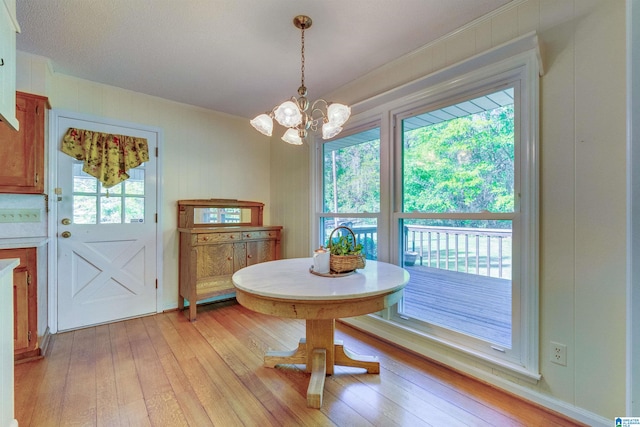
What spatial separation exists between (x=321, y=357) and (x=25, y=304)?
7.38 feet

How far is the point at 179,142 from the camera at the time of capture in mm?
3275

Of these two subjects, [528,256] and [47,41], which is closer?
[528,256]

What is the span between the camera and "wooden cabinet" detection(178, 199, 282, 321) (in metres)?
2.94

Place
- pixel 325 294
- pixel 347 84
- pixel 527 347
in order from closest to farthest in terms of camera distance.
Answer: pixel 325 294 < pixel 527 347 < pixel 347 84

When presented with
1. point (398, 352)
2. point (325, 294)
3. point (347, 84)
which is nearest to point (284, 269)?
point (325, 294)

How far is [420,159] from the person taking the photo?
2287 mm

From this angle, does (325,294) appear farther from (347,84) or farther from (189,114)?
(189,114)

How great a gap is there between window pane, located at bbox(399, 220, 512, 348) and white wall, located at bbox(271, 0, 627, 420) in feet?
0.89

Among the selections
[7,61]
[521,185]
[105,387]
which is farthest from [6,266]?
[521,185]

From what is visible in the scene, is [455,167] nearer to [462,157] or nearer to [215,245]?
[462,157]

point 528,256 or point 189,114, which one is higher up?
point 189,114

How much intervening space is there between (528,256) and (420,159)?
103 centimetres

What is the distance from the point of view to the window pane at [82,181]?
268 centimetres

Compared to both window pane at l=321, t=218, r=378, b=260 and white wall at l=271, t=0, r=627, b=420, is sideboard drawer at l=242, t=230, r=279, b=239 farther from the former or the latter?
white wall at l=271, t=0, r=627, b=420
